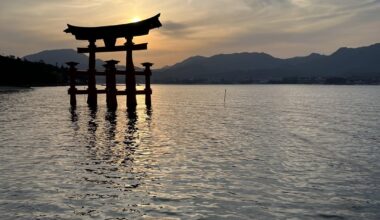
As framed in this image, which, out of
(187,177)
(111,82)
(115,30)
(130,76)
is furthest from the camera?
(111,82)

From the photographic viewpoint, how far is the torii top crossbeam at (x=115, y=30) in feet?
112

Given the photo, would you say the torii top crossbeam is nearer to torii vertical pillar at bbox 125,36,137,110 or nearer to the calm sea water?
torii vertical pillar at bbox 125,36,137,110

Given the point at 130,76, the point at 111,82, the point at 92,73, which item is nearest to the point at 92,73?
the point at 92,73

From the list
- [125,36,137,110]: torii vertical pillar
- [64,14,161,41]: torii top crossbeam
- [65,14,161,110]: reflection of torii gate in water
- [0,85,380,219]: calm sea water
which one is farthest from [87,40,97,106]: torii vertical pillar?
[0,85,380,219]: calm sea water

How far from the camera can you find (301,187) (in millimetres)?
10953

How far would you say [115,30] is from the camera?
119ft

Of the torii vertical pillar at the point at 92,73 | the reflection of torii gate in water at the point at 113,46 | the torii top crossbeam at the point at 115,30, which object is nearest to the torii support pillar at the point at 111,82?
the reflection of torii gate in water at the point at 113,46

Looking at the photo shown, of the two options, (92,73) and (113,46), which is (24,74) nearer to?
(92,73)

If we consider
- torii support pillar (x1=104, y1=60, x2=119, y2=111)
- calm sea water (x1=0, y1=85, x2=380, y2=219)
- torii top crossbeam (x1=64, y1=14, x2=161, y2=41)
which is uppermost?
torii top crossbeam (x1=64, y1=14, x2=161, y2=41)

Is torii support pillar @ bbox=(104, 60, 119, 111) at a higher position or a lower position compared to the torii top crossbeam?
lower

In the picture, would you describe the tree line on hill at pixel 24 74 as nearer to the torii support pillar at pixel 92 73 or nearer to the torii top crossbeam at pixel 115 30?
the torii support pillar at pixel 92 73

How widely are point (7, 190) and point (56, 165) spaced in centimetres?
322

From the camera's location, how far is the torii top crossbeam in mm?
34219

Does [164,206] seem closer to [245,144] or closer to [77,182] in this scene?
[77,182]
